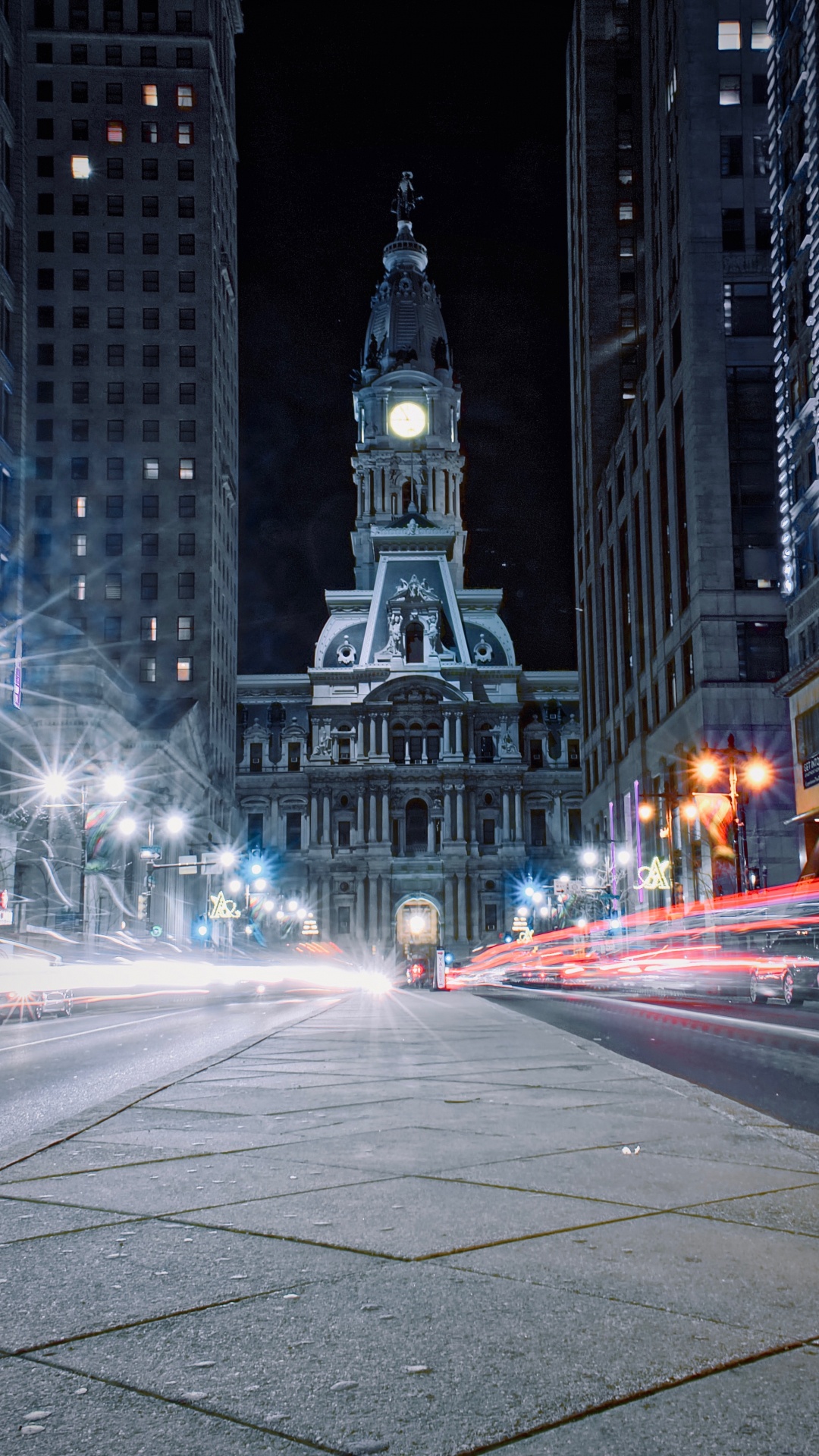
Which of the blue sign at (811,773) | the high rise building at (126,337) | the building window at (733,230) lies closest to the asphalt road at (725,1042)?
the blue sign at (811,773)

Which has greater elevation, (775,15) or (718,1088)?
(775,15)

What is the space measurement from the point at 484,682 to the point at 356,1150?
369 ft

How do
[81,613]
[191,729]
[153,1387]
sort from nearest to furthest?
1. [153,1387]
2. [191,729]
3. [81,613]

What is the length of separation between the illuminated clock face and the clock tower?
8 cm

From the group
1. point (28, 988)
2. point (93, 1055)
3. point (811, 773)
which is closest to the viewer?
point (93, 1055)

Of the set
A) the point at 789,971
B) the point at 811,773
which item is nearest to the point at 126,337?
the point at 811,773

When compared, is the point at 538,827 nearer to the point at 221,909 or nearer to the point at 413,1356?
the point at 221,909

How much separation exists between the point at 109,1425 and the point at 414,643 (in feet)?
380

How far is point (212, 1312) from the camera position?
4.32 metres

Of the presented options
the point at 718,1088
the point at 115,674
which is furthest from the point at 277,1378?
the point at 115,674

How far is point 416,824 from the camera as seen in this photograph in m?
119

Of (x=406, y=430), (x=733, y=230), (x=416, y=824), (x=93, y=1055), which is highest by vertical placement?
(x=406, y=430)

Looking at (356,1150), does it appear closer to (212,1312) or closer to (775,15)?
(212,1312)

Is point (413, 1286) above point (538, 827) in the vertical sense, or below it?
below
